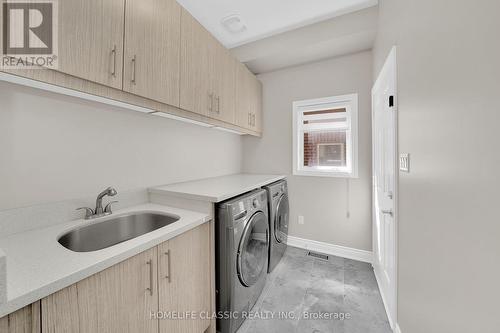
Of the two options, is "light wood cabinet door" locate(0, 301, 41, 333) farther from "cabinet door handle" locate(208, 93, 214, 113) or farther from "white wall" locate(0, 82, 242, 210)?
"cabinet door handle" locate(208, 93, 214, 113)

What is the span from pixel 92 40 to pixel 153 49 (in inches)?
14.4

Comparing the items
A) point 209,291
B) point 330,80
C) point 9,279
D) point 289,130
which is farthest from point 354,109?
point 9,279

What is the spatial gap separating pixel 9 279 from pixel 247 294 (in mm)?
Result: 1340

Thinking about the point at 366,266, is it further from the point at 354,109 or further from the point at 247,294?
the point at 354,109

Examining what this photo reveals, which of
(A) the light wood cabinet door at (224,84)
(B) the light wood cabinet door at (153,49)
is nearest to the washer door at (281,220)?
(A) the light wood cabinet door at (224,84)

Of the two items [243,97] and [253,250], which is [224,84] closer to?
[243,97]

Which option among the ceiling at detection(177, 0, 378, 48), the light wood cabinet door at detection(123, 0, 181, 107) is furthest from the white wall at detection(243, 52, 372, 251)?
the light wood cabinet door at detection(123, 0, 181, 107)

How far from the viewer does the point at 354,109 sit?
2418 millimetres

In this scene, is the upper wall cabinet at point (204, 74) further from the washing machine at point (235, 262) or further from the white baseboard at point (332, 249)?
the white baseboard at point (332, 249)

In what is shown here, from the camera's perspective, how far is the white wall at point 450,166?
57 cm

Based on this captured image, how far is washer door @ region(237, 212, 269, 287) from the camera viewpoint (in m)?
1.41

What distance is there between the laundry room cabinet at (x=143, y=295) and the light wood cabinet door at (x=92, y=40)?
952 millimetres

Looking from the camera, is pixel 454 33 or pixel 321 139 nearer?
pixel 454 33

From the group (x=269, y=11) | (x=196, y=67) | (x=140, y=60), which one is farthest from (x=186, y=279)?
(x=269, y=11)
